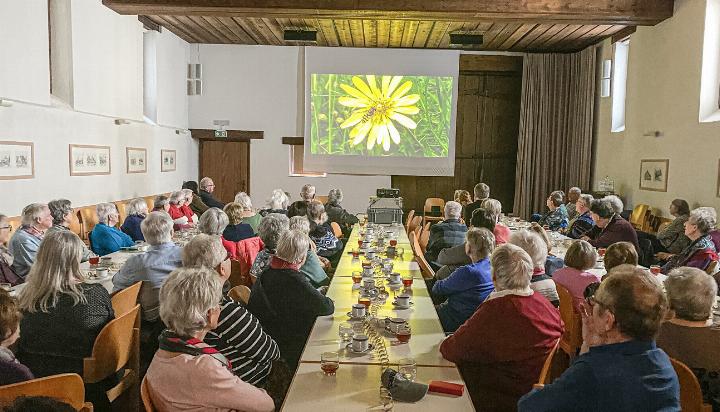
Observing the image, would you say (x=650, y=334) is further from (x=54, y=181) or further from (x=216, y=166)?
(x=216, y=166)

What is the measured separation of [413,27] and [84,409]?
9231 mm

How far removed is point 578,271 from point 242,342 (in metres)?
2.43

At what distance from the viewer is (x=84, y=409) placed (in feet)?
7.29

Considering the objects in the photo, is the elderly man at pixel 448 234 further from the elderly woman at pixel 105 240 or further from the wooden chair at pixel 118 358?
the wooden chair at pixel 118 358

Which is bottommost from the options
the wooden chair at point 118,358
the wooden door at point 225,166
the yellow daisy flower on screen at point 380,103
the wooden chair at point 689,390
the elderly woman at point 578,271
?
the wooden chair at point 118,358

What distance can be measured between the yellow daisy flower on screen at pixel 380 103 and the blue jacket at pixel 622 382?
1050 cm

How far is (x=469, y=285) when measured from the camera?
11.6ft

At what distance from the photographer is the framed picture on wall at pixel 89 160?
309 inches

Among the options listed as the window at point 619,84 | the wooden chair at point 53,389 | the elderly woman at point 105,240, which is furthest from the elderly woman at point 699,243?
the window at point 619,84

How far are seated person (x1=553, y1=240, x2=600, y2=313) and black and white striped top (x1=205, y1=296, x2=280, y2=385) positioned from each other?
2169 mm

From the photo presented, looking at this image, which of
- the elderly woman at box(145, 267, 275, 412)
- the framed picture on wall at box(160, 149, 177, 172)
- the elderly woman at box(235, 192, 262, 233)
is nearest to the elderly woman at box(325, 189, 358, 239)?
the elderly woman at box(235, 192, 262, 233)

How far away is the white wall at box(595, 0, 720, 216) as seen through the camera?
24.7 ft

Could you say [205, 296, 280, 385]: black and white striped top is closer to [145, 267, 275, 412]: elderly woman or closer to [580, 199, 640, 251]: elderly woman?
[145, 267, 275, 412]: elderly woman

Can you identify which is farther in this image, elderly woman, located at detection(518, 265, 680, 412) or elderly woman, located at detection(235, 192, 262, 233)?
elderly woman, located at detection(235, 192, 262, 233)
